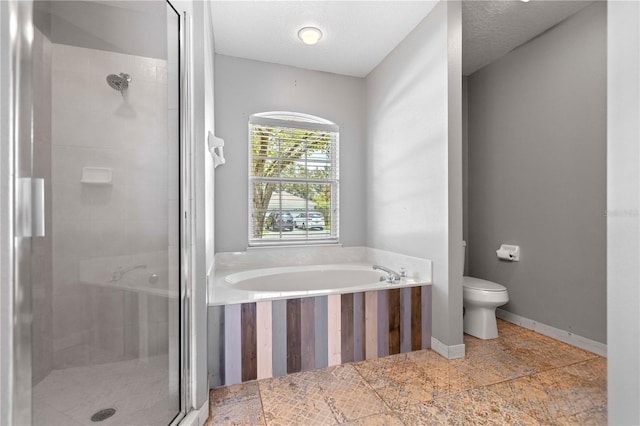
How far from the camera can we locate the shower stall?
735 millimetres

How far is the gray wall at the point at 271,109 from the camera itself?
295 cm

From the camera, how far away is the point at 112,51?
1209 mm

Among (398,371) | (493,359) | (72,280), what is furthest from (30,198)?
(493,359)

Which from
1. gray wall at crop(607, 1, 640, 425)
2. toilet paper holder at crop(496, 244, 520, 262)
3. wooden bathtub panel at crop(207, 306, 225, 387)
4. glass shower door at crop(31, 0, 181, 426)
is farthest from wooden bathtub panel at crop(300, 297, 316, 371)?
toilet paper holder at crop(496, 244, 520, 262)

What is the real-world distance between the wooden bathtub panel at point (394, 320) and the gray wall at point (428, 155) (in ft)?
1.02

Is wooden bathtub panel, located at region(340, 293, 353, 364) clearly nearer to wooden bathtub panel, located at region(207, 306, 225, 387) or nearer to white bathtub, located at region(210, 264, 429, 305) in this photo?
white bathtub, located at region(210, 264, 429, 305)

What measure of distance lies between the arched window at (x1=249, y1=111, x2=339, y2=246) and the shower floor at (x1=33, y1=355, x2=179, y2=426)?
5.88 ft

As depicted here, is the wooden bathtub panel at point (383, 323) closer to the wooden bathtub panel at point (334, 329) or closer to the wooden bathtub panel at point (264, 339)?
the wooden bathtub panel at point (334, 329)

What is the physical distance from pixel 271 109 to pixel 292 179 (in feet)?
2.46

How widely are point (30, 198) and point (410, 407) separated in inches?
71.3

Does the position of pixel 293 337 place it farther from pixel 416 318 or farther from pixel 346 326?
pixel 416 318

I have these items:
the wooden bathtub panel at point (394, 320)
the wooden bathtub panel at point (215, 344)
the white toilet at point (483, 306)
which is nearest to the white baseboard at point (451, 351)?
the wooden bathtub panel at point (394, 320)

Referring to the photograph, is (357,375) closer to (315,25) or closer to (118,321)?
(118,321)

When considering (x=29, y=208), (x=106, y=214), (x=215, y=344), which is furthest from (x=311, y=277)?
(x=29, y=208)
